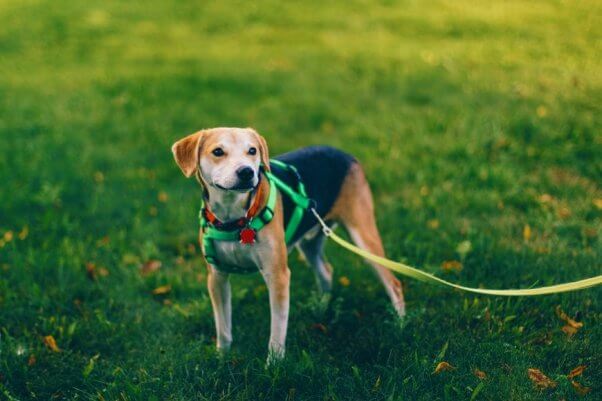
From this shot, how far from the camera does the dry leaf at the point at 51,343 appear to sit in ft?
13.8

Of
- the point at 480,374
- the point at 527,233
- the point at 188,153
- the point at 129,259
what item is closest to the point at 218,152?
the point at 188,153

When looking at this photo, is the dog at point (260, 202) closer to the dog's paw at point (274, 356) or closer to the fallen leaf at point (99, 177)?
the dog's paw at point (274, 356)

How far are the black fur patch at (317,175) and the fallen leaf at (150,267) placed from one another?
1.71 meters

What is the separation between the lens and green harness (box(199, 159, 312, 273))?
371 cm

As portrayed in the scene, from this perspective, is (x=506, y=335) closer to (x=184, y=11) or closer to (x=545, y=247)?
(x=545, y=247)

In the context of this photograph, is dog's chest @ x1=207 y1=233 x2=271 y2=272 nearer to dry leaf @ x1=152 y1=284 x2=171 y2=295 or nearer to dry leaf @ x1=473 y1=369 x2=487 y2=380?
dry leaf @ x1=152 y1=284 x2=171 y2=295

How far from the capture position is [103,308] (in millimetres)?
4742

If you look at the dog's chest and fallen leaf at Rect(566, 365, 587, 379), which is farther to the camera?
the dog's chest

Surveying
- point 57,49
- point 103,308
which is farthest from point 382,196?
point 57,49

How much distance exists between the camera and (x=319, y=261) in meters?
4.84

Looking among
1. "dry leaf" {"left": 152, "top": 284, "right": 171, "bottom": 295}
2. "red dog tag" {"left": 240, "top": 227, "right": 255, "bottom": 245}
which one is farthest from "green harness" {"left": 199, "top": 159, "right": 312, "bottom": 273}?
"dry leaf" {"left": 152, "top": 284, "right": 171, "bottom": 295}

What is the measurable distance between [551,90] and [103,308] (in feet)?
22.1

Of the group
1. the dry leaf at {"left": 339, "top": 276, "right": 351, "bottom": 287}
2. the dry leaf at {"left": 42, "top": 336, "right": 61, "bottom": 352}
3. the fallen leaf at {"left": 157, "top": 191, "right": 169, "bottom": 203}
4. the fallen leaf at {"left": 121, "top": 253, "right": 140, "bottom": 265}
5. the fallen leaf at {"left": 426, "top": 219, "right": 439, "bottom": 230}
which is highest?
the fallen leaf at {"left": 157, "top": 191, "right": 169, "bottom": 203}

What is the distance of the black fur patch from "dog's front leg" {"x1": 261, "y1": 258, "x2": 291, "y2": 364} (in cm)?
43
